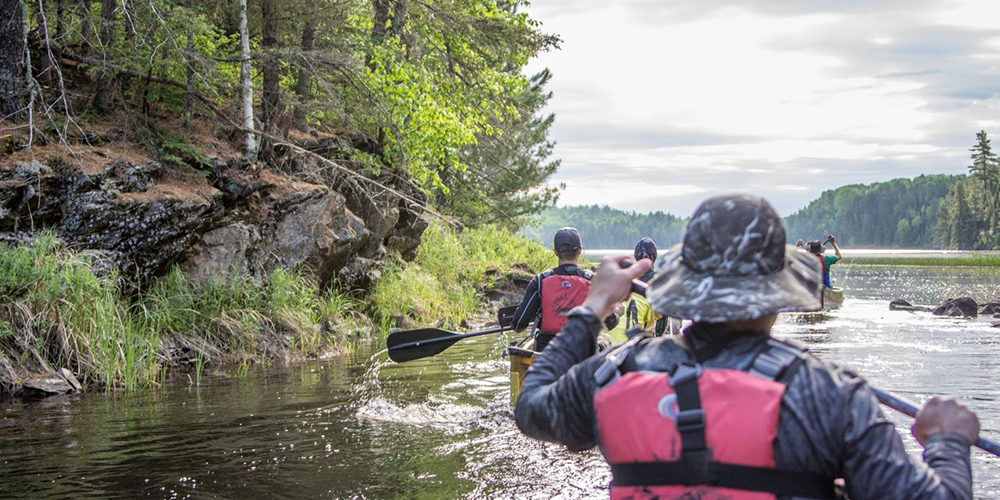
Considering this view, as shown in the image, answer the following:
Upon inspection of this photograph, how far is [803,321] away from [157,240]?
50.1 ft

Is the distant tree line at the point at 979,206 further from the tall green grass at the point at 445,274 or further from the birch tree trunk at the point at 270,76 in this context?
the birch tree trunk at the point at 270,76

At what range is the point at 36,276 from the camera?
10141mm

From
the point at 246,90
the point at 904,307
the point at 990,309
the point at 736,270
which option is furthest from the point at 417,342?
the point at 904,307

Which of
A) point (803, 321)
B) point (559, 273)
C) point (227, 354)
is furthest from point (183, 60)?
point (803, 321)

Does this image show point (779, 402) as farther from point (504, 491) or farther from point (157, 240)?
point (157, 240)

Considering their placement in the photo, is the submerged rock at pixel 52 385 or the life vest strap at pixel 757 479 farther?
the submerged rock at pixel 52 385

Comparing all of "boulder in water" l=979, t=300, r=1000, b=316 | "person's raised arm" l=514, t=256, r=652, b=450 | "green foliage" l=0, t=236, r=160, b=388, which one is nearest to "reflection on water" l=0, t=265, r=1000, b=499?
"green foliage" l=0, t=236, r=160, b=388

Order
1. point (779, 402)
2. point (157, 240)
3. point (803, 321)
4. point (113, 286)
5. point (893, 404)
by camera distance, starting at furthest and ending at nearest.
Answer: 1. point (803, 321)
2. point (157, 240)
3. point (113, 286)
4. point (893, 404)
5. point (779, 402)

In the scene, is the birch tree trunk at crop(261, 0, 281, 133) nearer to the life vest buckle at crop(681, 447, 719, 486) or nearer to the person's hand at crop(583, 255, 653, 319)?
the person's hand at crop(583, 255, 653, 319)

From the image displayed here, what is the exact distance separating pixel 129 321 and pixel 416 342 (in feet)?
19.6

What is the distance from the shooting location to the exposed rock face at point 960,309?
71.4 feet

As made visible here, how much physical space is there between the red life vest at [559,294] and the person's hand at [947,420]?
19.1ft

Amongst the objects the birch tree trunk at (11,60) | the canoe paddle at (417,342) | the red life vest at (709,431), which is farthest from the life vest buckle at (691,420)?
the birch tree trunk at (11,60)

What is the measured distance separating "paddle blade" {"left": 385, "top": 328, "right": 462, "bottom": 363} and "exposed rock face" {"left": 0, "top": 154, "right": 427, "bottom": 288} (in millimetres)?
6494
